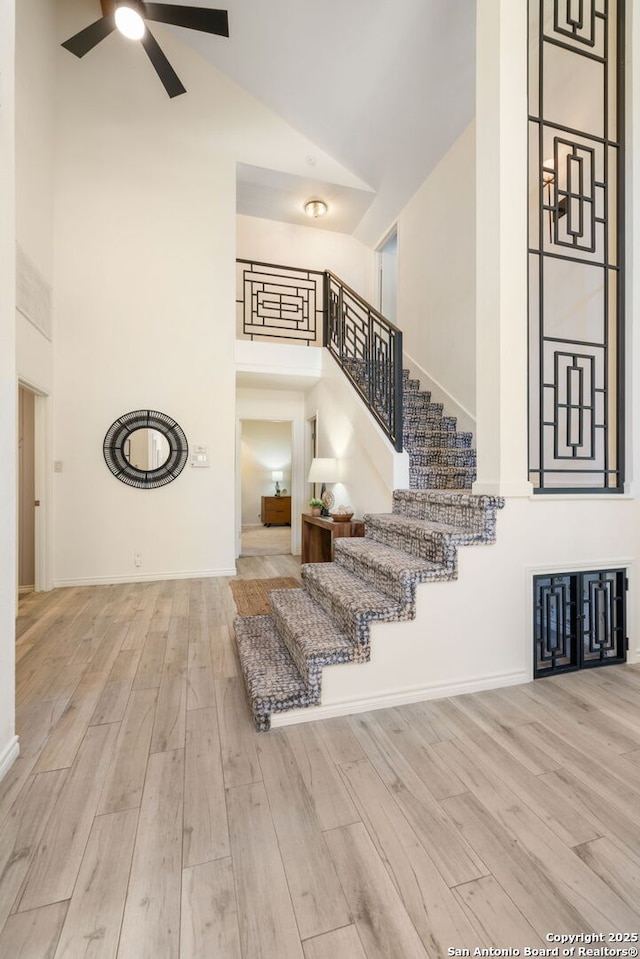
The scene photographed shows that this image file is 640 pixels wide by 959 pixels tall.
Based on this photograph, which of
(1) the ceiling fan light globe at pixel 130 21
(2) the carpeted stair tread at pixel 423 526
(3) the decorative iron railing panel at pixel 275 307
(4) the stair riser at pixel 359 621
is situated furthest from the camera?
(3) the decorative iron railing panel at pixel 275 307

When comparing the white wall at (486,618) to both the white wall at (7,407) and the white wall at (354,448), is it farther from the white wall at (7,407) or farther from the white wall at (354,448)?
the white wall at (354,448)

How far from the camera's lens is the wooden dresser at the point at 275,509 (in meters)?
10.0

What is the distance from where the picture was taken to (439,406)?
4.88 metres

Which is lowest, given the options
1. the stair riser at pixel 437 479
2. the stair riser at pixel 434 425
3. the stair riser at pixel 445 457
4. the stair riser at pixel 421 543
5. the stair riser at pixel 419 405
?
the stair riser at pixel 421 543

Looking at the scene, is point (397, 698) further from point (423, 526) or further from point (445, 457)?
point (445, 457)

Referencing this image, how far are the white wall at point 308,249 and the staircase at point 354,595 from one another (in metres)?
5.07

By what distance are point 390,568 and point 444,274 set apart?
13.2 ft

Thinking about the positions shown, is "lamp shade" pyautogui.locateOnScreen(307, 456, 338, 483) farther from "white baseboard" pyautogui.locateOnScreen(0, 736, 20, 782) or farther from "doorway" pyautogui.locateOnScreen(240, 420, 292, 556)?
"doorway" pyautogui.locateOnScreen(240, 420, 292, 556)

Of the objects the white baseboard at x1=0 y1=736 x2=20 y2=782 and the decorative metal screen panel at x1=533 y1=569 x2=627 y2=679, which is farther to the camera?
the decorative metal screen panel at x1=533 y1=569 x2=627 y2=679

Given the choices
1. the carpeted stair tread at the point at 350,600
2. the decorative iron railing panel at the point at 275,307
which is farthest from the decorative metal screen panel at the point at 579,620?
the decorative iron railing panel at the point at 275,307

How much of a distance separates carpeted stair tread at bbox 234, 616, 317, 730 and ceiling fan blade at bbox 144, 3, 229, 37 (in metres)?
4.77

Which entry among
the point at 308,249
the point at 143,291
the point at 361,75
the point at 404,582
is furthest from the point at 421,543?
the point at 308,249

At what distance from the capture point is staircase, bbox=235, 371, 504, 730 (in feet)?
6.49

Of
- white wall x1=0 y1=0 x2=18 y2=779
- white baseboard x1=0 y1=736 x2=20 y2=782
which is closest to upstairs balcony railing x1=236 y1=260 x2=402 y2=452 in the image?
white wall x1=0 y1=0 x2=18 y2=779
